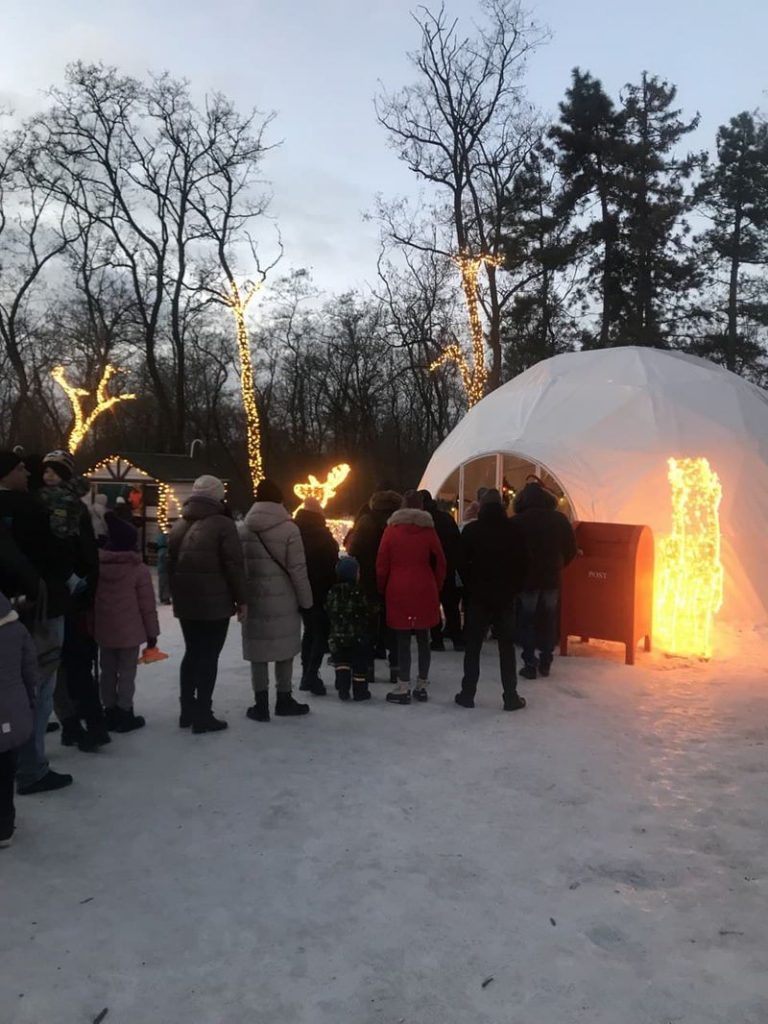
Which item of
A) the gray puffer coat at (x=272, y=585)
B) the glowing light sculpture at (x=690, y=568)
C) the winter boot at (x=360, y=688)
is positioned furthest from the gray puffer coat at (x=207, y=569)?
the glowing light sculpture at (x=690, y=568)

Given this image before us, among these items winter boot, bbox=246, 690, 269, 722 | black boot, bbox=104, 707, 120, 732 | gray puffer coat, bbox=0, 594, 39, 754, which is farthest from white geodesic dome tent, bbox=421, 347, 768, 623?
gray puffer coat, bbox=0, 594, 39, 754

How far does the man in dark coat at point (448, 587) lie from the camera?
25.6 ft

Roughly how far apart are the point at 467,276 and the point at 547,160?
729 centimetres

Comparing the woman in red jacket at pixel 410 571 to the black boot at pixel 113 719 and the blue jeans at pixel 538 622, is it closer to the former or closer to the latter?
the blue jeans at pixel 538 622

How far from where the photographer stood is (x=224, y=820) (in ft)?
13.3

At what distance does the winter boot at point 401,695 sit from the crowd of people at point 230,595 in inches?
0.7

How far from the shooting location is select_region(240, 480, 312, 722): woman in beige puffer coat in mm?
5605

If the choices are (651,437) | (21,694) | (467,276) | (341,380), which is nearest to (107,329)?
(341,380)

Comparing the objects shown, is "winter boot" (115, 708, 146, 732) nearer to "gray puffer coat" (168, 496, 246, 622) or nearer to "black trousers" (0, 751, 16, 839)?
"gray puffer coat" (168, 496, 246, 622)

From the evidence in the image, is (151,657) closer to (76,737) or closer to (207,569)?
(76,737)

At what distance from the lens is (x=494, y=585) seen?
6.01 m

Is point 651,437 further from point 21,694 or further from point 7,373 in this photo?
point 7,373

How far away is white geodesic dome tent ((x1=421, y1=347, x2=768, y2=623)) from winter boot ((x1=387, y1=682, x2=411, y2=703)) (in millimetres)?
4888

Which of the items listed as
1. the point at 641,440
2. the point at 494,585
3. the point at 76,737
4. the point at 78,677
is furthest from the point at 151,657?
the point at 641,440
